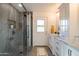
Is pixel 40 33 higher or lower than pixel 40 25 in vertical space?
lower

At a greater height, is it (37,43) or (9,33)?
(9,33)

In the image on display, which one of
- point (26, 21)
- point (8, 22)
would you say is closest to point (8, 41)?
point (8, 22)

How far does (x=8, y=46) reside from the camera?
6.18 ft

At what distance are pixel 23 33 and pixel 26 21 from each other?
→ 0.25 m

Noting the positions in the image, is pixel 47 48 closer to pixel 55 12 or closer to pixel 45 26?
pixel 45 26

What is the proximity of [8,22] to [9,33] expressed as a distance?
0.17 m

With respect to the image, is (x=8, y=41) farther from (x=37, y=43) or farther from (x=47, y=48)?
(x=47, y=48)

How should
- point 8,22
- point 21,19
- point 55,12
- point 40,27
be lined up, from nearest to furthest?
point 8,22 → point 55,12 → point 40,27 → point 21,19

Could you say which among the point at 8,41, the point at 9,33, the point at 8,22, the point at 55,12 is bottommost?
the point at 8,41

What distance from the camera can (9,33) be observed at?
1.84 metres

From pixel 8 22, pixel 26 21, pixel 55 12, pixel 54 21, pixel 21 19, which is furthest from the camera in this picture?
pixel 26 21

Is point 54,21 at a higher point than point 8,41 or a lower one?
higher

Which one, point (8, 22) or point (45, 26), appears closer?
point (8, 22)

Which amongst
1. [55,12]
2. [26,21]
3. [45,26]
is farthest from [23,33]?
[55,12]
